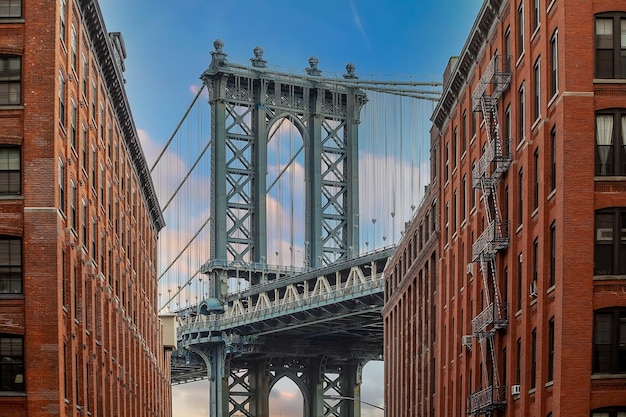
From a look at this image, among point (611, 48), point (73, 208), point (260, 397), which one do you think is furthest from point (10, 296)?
point (260, 397)

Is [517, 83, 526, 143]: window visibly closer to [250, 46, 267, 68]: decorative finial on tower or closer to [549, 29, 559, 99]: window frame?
[549, 29, 559, 99]: window frame

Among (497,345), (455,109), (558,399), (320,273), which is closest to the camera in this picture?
(558,399)

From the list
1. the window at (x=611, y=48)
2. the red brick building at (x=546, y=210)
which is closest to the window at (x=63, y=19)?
the red brick building at (x=546, y=210)

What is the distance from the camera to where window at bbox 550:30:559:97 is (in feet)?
184

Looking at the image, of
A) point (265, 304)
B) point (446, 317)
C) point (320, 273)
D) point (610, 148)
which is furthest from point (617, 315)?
point (265, 304)

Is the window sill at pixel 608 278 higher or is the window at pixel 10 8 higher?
the window at pixel 10 8

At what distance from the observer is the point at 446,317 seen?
83.9 m

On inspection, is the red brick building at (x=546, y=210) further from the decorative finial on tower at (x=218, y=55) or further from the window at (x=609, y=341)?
the decorative finial on tower at (x=218, y=55)

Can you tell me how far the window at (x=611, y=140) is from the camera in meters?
54.3

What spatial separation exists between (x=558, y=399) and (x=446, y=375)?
30767 mm

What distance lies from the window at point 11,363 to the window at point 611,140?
67.8ft

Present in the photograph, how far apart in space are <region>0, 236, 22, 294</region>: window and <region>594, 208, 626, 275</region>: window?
780 inches

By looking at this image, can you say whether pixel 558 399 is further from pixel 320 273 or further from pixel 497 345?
pixel 320 273

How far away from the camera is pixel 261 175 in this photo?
190 metres
